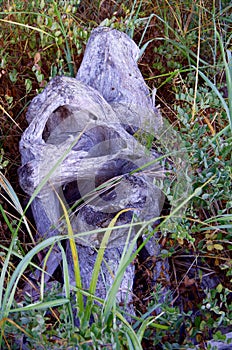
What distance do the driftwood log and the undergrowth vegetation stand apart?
0.10 meters

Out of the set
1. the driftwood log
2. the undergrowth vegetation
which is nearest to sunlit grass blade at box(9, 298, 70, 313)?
the undergrowth vegetation

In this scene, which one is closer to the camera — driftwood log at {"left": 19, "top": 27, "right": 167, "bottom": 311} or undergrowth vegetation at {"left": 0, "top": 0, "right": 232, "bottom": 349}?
undergrowth vegetation at {"left": 0, "top": 0, "right": 232, "bottom": 349}

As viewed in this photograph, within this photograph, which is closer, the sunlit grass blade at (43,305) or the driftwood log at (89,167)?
the sunlit grass blade at (43,305)

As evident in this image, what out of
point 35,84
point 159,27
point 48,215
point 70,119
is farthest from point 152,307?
point 159,27

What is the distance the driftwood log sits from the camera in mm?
2320

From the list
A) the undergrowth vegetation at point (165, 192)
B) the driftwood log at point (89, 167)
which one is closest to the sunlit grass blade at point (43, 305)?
the undergrowth vegetation at point (165, 192)

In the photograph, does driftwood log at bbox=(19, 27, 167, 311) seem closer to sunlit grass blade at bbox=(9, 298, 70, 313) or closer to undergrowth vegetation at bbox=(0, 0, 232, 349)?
undergrowth vegetation at bbox=(0, 0, 232, 349)

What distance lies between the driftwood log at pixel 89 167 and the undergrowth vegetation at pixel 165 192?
96 millimetres

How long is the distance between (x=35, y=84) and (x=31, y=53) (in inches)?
6.9

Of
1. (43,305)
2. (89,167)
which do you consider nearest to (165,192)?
(89,167)

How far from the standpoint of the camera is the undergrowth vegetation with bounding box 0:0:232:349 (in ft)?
6.17

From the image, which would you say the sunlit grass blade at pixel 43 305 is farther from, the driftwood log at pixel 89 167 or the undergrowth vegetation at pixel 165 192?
the driftwood log at pixel 89 167

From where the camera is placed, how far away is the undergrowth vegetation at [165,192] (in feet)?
6.17

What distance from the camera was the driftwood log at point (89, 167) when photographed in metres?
2.32
